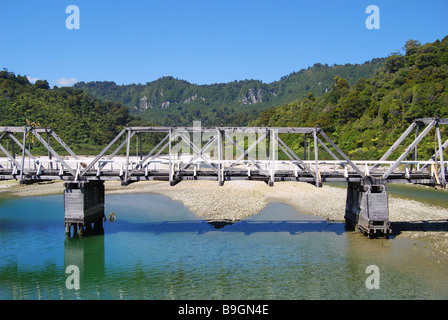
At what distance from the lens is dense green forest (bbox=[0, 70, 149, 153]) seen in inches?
4825

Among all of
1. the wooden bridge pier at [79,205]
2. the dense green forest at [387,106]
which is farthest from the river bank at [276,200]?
the dense green forest at [387,106]

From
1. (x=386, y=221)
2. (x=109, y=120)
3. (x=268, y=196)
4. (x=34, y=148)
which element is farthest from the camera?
(x=109, y=120)

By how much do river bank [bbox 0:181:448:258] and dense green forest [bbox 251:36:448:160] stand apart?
91.8ft

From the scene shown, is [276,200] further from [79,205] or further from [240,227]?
[79,205]

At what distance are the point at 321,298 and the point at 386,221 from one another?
12.6 m

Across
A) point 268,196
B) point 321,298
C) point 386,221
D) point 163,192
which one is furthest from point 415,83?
point 321,298

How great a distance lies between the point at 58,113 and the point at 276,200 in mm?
104748

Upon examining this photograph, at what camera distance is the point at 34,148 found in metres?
114

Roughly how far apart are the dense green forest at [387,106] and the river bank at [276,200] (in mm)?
27985

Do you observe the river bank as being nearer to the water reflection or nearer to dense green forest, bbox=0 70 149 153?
the water reflection

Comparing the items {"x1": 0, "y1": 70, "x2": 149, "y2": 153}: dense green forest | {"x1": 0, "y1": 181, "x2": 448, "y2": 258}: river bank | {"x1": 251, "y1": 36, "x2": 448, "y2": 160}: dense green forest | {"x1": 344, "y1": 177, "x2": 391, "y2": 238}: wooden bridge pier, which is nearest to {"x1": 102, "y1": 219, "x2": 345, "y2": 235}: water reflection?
{"x1": 0, "y1": 181, "x2": 448, "y2": 258}: river bank

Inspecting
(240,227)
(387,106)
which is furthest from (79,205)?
(387,106)

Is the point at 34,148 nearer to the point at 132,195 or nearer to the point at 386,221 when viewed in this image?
the point at 132,195
